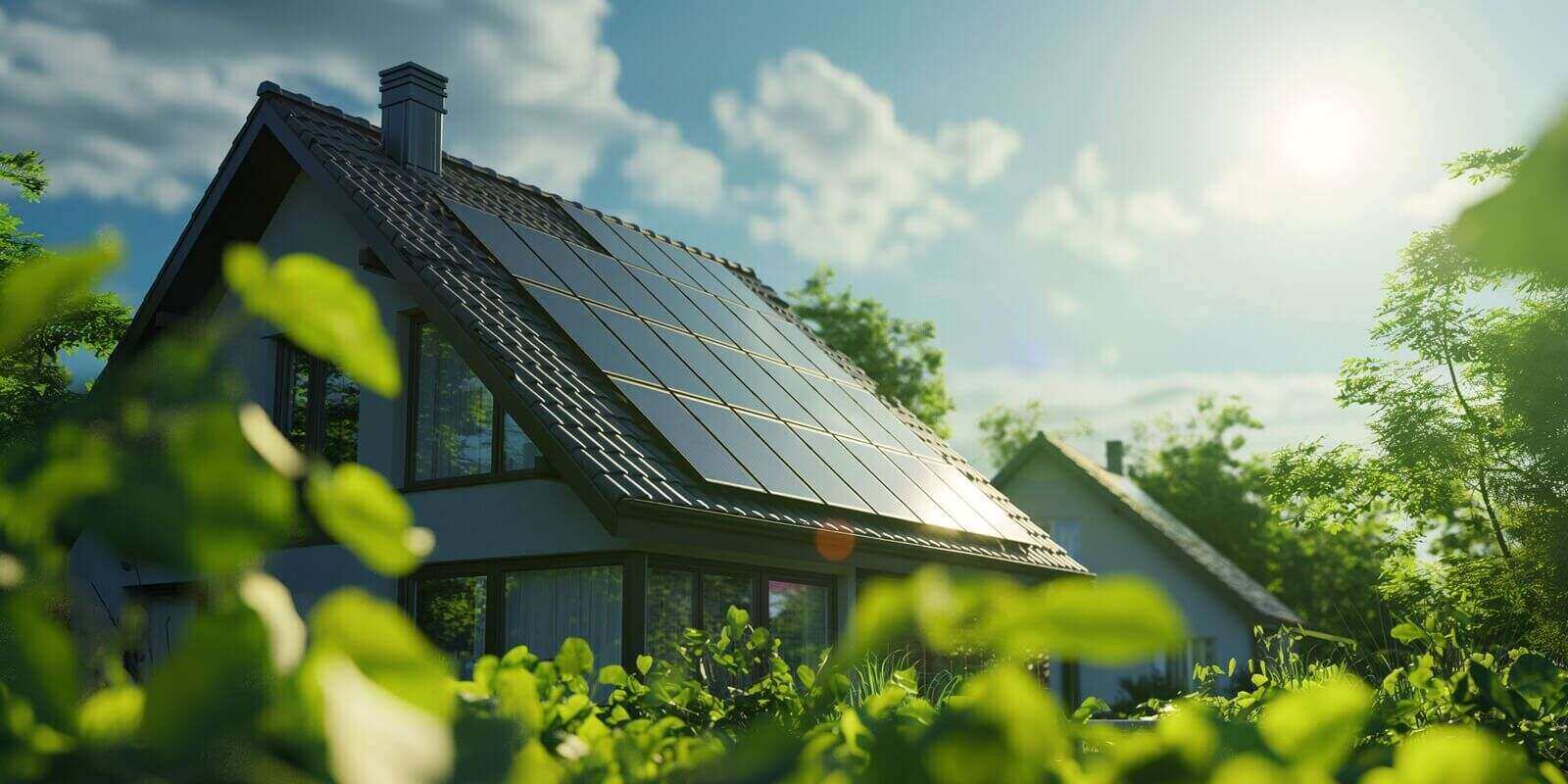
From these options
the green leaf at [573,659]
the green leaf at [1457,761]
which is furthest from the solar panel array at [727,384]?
the green leaf at [1457,761]

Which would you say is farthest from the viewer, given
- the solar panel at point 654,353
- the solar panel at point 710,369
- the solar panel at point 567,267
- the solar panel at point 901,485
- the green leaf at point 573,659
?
the solar panel at point 901,485

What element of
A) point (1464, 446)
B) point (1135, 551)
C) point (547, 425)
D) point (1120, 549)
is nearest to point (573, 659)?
point (547, 425)

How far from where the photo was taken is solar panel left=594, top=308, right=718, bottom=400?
11.3 meters

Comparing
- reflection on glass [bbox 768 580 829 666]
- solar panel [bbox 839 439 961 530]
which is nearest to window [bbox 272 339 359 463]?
reflection on glass [bbox 768 580 829 666]

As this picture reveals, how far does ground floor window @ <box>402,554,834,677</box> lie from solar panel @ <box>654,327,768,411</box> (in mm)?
1614

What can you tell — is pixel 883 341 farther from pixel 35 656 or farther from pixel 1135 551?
pixel 35 656

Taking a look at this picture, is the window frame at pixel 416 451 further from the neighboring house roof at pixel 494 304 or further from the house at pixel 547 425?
the neighboring house roof at pixel 494 304

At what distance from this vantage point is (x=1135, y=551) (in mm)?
29547

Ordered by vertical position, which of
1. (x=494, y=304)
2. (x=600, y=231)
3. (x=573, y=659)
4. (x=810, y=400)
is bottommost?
(x=573, y=659)

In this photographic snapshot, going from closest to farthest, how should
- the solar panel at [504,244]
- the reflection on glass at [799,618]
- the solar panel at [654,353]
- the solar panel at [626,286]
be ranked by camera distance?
the solar panel at [654,353] → the reflection on glass at [799,618] → the solar panel at [504,244] → the solar panel at [626,286]

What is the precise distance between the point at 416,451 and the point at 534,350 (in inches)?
81.6

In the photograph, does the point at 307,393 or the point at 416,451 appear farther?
the point at 307,393

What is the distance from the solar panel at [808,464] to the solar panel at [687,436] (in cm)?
86

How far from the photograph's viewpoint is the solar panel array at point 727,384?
1076cm
